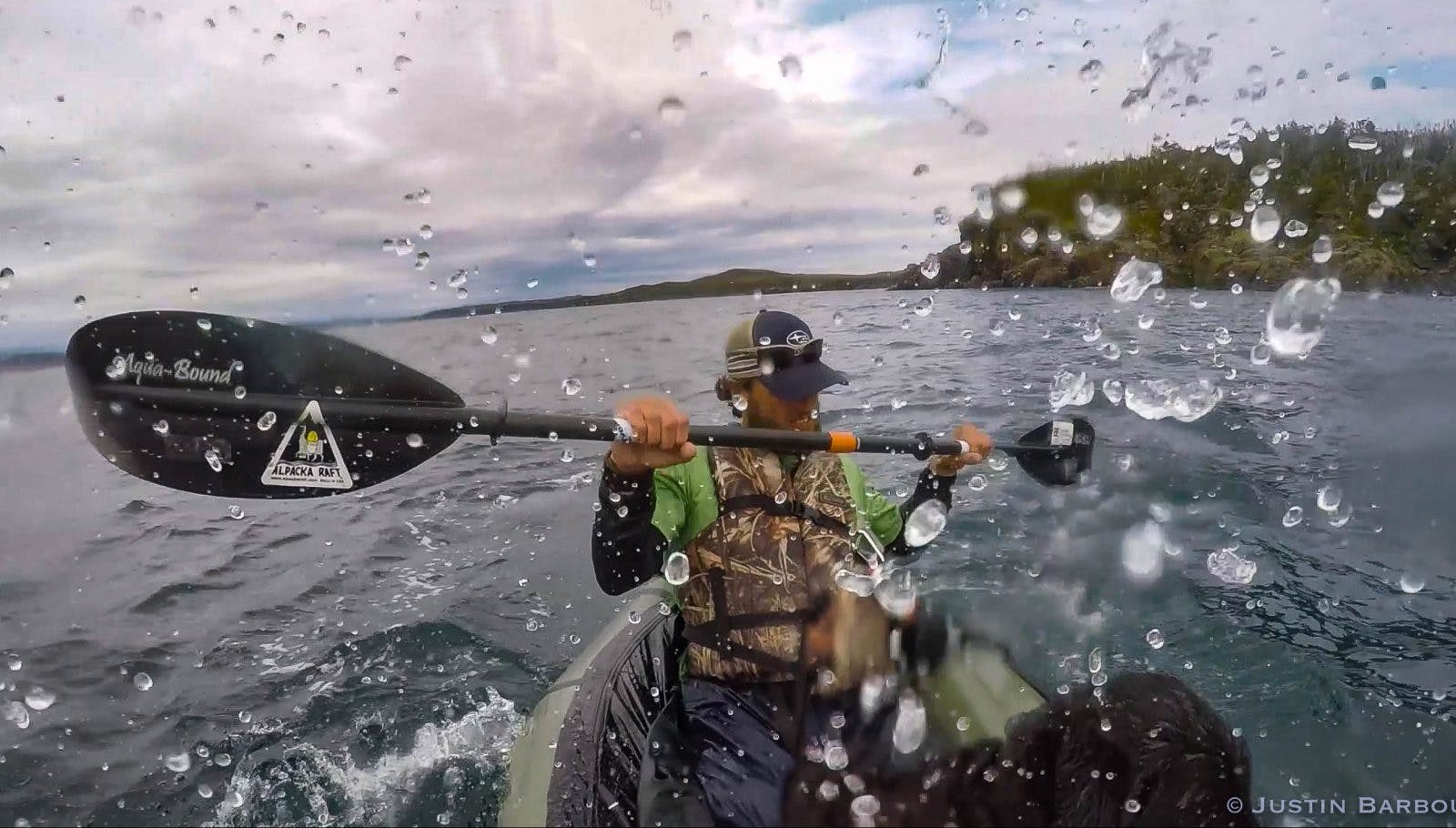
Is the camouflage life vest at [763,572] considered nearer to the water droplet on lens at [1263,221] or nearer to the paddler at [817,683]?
the paddler at [817,683]

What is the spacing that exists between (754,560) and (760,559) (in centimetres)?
2

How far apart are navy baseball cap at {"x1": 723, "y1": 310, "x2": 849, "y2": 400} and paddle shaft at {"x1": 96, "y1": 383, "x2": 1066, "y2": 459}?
20 cm

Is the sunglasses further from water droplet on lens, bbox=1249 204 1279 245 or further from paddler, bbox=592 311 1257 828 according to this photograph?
water droplet on lens, bbox=1249 204 1279 245

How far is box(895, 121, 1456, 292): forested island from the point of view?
768cm

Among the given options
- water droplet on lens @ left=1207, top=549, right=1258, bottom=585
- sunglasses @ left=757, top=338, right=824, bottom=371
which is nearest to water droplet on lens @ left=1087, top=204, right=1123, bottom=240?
sunglasses @ left=757, top=338, right=824, bottom=371

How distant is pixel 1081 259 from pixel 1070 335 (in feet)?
29.3

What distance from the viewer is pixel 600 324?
82.5 ft

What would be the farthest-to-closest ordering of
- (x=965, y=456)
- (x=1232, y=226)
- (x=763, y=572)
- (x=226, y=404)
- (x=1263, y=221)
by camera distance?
(x=1232, y=226)
(x=1263, y=221)
(x=965, y=456)
(x=226, y=404)
(x=763, y=572)

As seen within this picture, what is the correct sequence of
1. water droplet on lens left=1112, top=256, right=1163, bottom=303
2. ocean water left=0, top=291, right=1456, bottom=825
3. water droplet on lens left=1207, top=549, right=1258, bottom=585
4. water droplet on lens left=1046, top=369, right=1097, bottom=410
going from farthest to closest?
water droplet on lens left=1046, top=369, right=1097, bottom=410 < water droplet on lens left=1112, top=256, right=1163, bottom=303 < water droplet on lens left=1207, top=549, right=1258, bottom=585 < ocean water left=0, top=291, right=1456, bottom=825

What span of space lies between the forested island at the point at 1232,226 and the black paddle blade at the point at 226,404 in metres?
4.87

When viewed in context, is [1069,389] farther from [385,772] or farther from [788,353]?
[385,772]

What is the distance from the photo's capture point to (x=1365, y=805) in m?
2.86

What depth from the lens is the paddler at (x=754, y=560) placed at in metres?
2.55

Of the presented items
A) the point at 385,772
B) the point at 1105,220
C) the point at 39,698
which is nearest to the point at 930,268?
the point at 1105,220
